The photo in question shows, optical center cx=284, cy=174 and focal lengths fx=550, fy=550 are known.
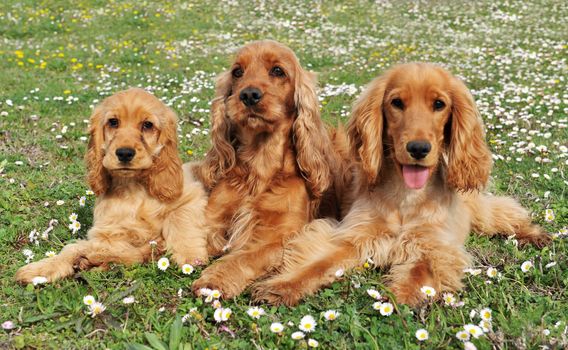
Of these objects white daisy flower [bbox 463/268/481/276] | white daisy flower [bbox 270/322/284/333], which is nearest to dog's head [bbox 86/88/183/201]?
Result: white daisy flower [bbox 270/322/284/333]

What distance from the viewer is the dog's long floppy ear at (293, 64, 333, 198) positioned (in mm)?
3584

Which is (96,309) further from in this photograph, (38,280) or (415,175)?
(415,175)

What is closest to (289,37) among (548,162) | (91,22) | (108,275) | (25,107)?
(91,22)

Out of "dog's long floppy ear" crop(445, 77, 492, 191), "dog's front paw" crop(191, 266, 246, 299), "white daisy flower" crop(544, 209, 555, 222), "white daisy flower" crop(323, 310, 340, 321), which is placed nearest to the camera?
"white daisy flower" crop(323, 310, 340, 321)

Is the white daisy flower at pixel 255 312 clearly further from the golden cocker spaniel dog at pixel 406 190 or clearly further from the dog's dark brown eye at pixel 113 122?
the dog's dark brown eye at pixel 113 122

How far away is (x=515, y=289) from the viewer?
112 inches

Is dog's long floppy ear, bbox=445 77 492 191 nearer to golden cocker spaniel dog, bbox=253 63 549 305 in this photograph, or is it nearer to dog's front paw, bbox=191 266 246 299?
golden cocker spaniel dog, bbox=253 63 549 305

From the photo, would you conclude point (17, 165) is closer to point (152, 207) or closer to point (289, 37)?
point (152, 207)

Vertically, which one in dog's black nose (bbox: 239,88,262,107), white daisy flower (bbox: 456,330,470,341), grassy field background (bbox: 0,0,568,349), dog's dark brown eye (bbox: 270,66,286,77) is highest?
dog's dark brown eye (bbox: 270,66,286,77)

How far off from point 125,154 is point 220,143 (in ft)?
2.51

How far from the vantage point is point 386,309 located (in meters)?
2.54

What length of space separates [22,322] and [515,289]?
95.3 inches

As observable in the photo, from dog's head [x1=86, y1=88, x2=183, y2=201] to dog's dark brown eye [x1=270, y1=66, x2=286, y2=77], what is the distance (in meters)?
0.72

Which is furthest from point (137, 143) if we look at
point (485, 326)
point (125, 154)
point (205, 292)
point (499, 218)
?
point (499, 218)
